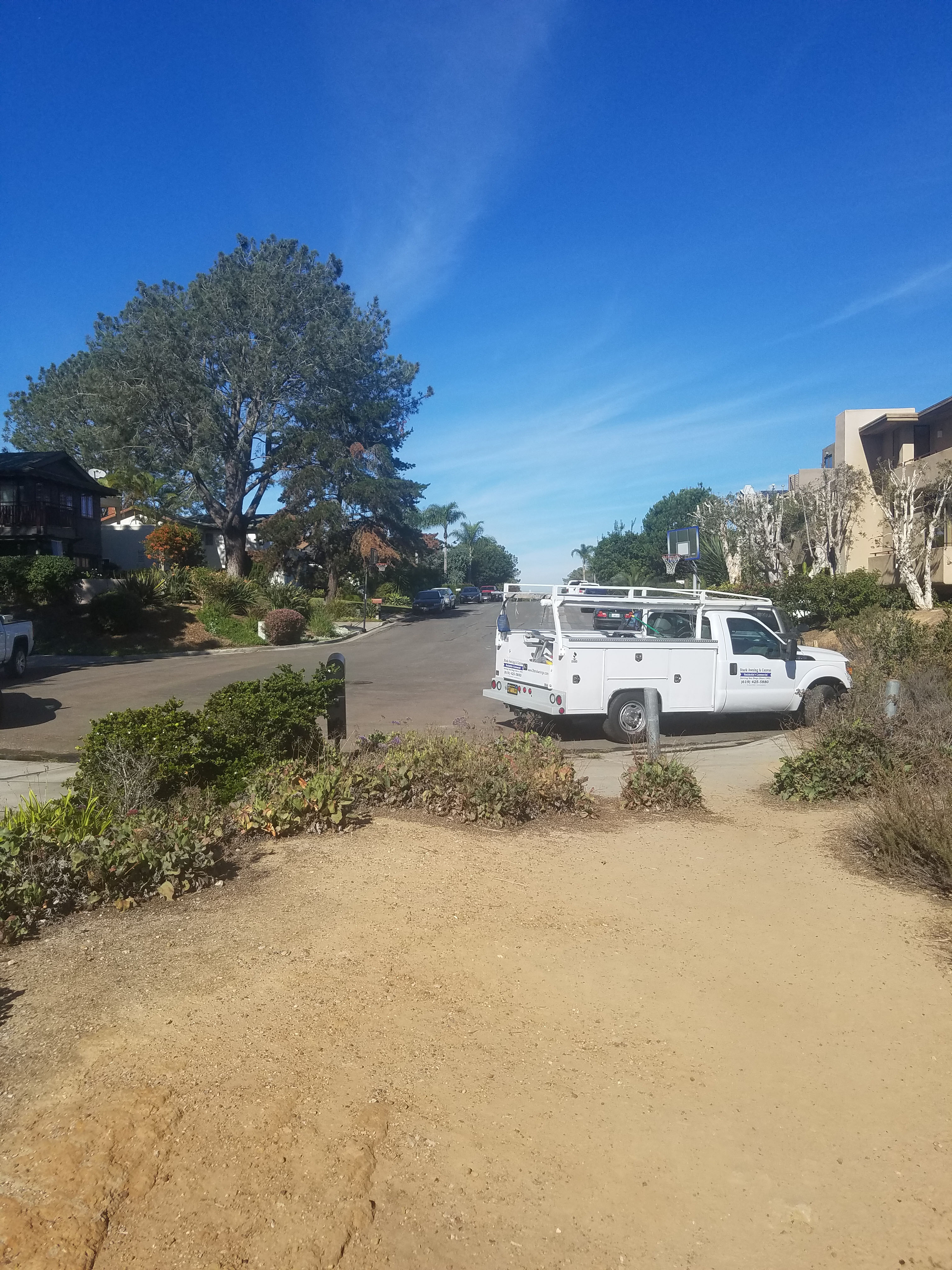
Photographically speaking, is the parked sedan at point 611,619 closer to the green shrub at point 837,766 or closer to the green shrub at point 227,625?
the green shrub at point 837,766

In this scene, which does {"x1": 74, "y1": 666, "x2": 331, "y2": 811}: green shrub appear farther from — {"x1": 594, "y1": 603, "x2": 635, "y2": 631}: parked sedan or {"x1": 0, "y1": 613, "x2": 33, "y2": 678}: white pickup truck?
{"x1": 0, "y1": 613, "x2": 33, "y2": 678}: white pickup truck

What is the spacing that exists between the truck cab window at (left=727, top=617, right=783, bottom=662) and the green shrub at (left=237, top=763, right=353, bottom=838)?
7.23m

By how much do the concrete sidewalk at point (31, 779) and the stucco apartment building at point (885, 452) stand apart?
26627mm

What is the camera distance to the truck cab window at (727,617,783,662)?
12570 millimetres

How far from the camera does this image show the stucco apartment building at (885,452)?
2991 centimetres

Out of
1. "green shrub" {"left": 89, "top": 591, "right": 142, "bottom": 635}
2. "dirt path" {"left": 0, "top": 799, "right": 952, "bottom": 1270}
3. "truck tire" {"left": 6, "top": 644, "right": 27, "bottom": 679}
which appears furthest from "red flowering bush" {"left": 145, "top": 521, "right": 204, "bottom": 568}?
"dirt path" {"left": 0, "top": 799, "right": 952, "bottom": 1270}

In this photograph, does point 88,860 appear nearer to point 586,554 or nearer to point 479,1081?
point 479,1081

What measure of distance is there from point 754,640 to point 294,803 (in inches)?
316

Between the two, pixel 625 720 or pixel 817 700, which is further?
pixel 625 720

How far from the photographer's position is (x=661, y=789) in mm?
7770

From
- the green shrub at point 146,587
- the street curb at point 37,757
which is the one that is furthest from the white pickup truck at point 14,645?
the green shrub at point 146,587

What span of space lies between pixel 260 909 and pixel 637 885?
7.54ft

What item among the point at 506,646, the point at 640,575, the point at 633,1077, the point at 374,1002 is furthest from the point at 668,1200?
the point at 640,575

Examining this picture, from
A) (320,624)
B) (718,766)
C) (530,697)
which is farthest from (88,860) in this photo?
(320,624)
